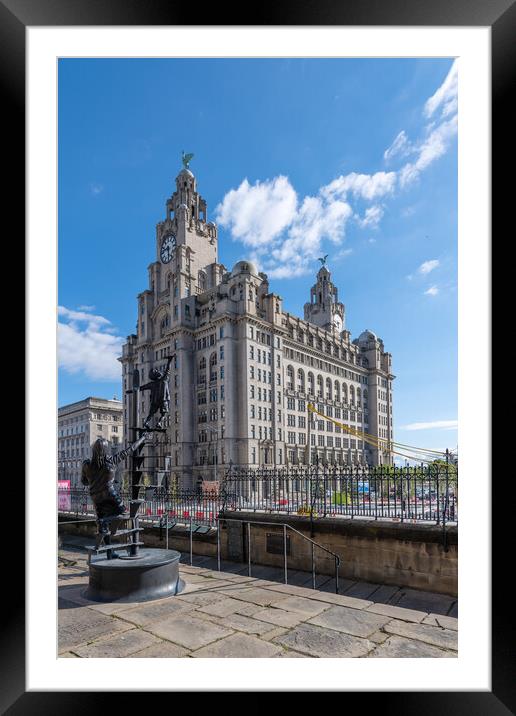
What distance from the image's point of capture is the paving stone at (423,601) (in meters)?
8.42

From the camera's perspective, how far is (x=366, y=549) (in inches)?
412

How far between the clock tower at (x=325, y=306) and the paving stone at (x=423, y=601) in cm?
8254

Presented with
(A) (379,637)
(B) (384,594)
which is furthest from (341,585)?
(A) (379,637)

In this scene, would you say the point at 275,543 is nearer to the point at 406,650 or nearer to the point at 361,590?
the point at 361,590

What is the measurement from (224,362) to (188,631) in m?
53.1

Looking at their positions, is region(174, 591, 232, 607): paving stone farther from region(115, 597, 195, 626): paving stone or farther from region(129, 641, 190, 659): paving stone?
region(129, 641, 190, 659): paving stone

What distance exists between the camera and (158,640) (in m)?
5.75

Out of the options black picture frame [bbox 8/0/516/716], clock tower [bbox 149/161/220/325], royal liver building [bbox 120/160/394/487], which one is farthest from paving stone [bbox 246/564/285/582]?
clock tower [bbox 149/161/220/325]

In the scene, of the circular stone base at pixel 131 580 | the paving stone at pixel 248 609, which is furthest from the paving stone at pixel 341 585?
the circular stone base at pixel 131 580

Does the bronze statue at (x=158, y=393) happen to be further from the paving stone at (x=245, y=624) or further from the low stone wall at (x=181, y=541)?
the low stone wall at (x=181, y=541)
